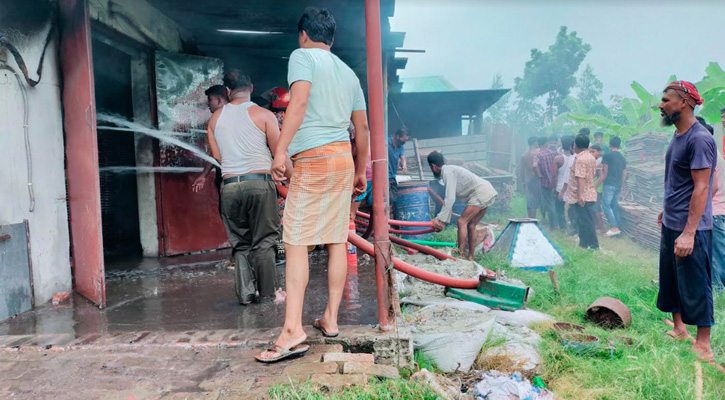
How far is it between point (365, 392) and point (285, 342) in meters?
0.56

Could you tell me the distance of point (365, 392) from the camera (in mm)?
2197

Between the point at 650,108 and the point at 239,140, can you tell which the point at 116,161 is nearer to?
the point at 239,140

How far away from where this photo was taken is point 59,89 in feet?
13.0

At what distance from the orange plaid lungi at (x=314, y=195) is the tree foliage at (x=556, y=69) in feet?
90.2

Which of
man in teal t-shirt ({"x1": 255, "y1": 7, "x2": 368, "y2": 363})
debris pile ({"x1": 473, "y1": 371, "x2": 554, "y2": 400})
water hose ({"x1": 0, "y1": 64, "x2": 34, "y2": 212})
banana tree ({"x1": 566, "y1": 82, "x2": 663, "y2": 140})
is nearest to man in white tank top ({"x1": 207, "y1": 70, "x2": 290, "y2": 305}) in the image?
man in teal t-shirt ({"x1": 255, "y1": 7, "x2": 368, "y2": 363})

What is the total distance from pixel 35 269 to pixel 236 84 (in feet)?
7.26

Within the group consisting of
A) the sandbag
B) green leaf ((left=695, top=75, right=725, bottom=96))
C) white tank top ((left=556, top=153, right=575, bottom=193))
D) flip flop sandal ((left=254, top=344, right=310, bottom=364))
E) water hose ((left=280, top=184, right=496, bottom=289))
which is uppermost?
green leaf ((left=695, top=75, right=725, bottom=96))

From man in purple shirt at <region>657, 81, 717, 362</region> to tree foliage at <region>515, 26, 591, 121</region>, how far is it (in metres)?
25.7

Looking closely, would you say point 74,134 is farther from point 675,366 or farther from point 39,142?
point 675,366

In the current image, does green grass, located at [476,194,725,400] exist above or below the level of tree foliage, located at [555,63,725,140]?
below

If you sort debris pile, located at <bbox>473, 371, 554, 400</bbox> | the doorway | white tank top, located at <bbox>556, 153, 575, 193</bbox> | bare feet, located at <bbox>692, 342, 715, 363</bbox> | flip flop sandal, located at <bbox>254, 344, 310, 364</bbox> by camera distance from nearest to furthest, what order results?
flip flop sandal, located at <bbox>254, 344, 310, 364</bbox>, debris pile, located at <bbox>473, 371, 554, 400</bbox>, bare feet, located at <bbox>692, 342, 715, 363</bbox>, the doorway, white tank top, located at <bbox>556, 153, 575, 193</bbox>

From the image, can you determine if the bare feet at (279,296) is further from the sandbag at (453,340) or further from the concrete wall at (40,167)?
the concrete wall at (40,167)

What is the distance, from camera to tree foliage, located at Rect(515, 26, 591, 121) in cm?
2695

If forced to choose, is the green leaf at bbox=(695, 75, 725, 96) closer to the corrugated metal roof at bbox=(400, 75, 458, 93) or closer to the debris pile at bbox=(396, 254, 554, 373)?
the debris pile at bbox=(396, 254, 554, 373)
